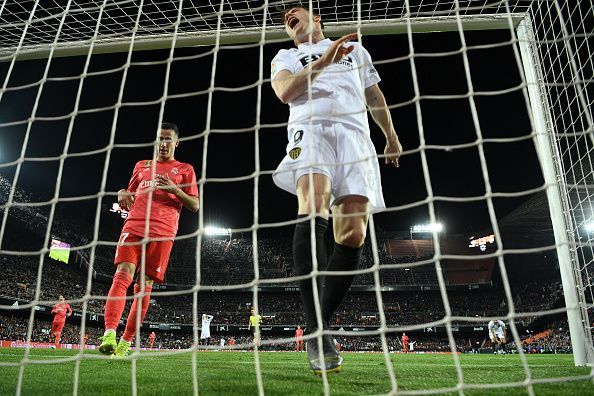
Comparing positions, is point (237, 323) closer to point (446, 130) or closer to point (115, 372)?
point (446, 130)

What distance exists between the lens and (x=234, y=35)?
421cm

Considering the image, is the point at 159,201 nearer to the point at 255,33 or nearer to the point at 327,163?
the point at 255,33

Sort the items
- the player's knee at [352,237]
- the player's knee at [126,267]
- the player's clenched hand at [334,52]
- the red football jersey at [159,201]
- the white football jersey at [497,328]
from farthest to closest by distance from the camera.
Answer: the white football jersey at [497,328], the red football jersey at [159,201], the player's knee at [126,267], the player's knee at [352,237], the player's clenched hand at [334,52]

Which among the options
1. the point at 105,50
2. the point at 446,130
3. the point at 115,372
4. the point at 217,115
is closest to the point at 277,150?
the point at 217,115

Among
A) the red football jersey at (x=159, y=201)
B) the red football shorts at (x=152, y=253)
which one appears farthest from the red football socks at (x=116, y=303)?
the red football jersey at (x=159, y=201)

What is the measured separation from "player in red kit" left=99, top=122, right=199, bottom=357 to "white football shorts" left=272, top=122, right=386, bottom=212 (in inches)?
61.4

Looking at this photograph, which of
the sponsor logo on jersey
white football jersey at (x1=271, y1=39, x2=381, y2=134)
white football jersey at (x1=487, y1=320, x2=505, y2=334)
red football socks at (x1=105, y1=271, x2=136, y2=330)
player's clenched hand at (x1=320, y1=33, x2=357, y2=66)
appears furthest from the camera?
white football jersey at (x1=487, y1=320, x2=505, y2=334)

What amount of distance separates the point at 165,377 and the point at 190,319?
29.1 m

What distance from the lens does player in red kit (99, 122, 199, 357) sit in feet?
12.2

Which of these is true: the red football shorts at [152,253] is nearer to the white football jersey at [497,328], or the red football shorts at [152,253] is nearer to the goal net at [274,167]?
the goal net at [274,167]

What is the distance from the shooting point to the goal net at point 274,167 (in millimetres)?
2342

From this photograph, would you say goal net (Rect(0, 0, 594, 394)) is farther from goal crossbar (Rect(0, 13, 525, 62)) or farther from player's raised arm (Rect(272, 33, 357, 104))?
player's raised arm (Rect(272, 33, 357, 104))

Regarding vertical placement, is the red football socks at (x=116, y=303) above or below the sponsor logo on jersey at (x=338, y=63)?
below

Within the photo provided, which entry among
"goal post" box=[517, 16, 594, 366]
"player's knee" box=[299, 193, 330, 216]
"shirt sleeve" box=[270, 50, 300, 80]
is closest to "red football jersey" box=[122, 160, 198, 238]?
"shirt sleeve" box=[270, 50, 300, 80]
